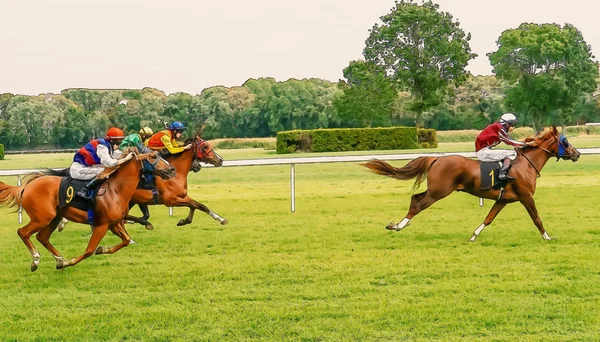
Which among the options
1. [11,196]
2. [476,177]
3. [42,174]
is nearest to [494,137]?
[476,177]

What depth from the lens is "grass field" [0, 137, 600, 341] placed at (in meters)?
4.79

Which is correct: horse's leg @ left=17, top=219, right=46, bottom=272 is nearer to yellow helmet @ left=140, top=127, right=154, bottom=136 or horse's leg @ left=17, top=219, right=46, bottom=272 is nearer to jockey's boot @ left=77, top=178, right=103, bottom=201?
jockey's boot @ left=77, top=178, right=103, bottom=201

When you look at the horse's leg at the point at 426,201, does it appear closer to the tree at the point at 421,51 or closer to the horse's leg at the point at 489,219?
the horse's leg at the point at 489,219

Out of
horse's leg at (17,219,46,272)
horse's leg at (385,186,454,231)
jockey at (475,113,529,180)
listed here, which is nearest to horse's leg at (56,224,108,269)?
horse's leg at (17,219,46,272)

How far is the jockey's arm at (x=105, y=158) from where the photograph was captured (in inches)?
279

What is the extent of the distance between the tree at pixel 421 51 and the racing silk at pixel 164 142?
45.5m

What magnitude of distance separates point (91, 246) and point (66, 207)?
1.79 feet

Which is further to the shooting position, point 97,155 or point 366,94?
point 366,94

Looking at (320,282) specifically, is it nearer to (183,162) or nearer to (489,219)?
(489,219)

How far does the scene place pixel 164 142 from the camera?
9328 millimetres

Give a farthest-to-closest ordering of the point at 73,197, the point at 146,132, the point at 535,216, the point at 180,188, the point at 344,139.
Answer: the point at 344,139
the point at 146,132
the point at 180,188
the point at 535,216
the point at 73,197

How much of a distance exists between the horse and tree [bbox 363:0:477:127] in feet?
157

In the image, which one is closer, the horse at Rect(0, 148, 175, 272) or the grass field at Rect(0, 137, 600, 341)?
the grass field at Rect(0, 137, 600, 341)

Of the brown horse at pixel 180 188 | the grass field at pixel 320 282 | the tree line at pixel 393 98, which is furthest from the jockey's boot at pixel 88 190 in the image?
the tree line at pixel 393 98
